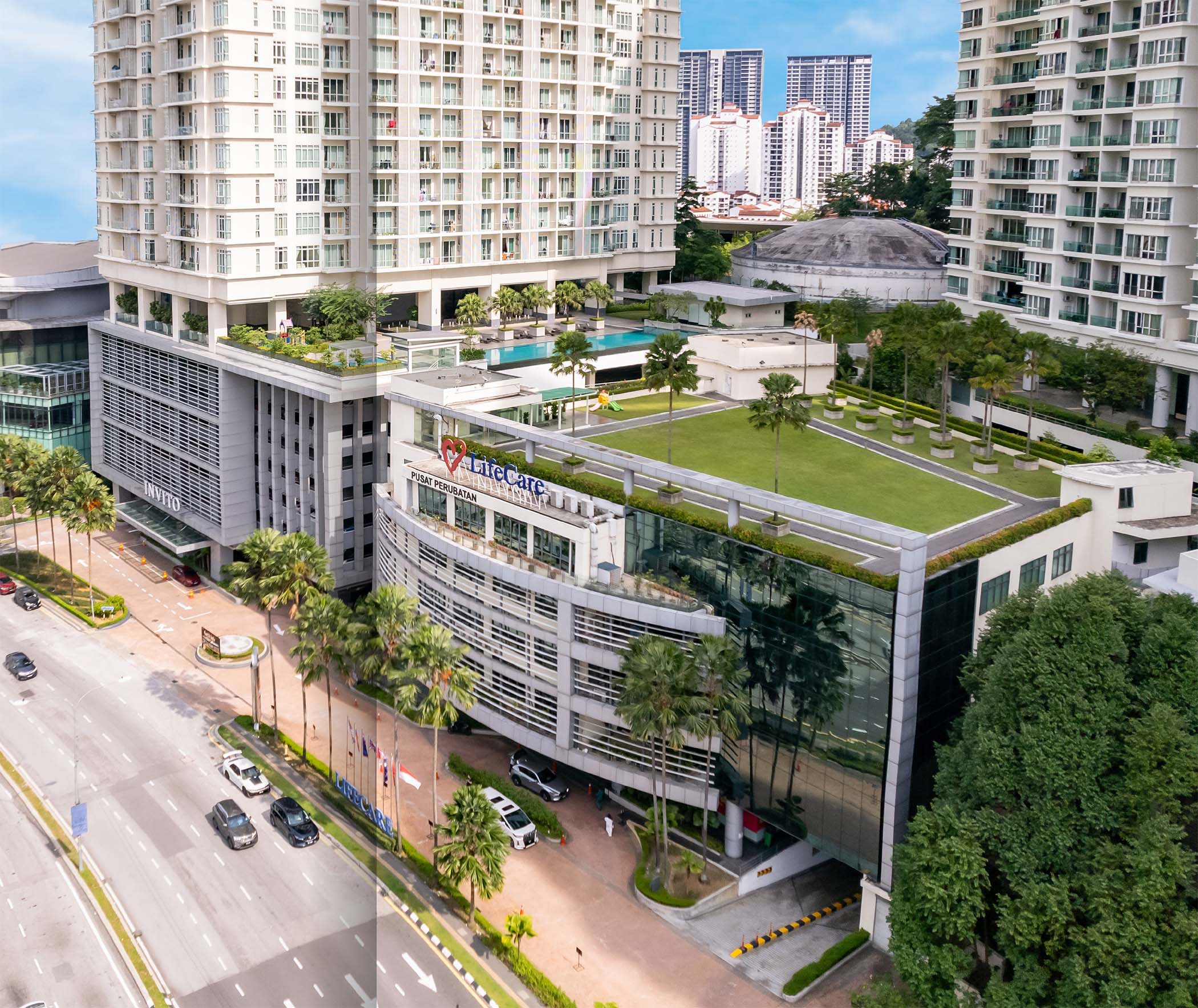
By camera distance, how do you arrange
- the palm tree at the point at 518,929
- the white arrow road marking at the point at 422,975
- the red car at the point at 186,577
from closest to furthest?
the white arrow road marking at the point at 422,975 < the palm tree at the point at 518,929 < the red car at the point at 186,577

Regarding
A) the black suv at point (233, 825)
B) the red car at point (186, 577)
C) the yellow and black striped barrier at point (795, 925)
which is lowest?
the yellow and black striped barrier at point (795, 925)

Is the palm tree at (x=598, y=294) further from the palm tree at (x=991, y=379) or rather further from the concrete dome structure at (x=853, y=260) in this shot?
the palm tree at (x=991, y=379)

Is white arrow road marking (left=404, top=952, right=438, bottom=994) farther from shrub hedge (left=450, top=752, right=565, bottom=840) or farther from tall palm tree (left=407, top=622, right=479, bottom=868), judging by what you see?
shrub hedge (left=450, top=752, right=565, bottom=840)

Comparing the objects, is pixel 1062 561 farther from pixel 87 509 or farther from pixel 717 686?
pixel 87 509

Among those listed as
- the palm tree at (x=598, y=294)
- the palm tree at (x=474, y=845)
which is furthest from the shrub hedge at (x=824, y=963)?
the palm tree at (x=598, y=294)

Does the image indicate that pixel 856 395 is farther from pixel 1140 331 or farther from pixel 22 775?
pixel 22 775

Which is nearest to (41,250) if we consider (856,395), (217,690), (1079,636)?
(217,690)

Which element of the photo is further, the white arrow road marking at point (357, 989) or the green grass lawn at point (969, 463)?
the green grass lawn at point (969, 463)
